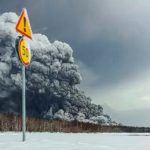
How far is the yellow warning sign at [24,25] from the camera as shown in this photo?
11.1m

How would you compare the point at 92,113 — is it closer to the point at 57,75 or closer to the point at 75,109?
the point at 75,109

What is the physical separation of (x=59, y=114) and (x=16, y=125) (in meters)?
142

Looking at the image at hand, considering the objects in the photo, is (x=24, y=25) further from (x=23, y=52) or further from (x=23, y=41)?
(x=23, y=52)

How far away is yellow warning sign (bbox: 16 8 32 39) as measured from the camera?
11125 millimetres

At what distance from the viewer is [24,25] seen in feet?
37.1

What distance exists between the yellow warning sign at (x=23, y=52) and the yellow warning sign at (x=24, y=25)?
0.87 ft
